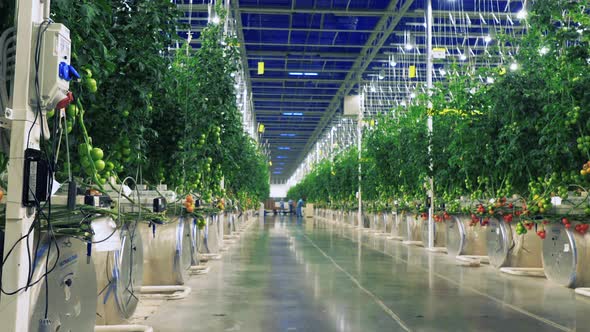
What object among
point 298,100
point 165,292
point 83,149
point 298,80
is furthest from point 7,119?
point 298,100

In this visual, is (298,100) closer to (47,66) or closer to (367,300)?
(367,300)

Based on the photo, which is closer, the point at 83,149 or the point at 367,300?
the point at 83,149

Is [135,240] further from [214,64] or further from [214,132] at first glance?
[214,64]

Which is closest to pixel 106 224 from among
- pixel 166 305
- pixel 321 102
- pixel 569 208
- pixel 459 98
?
pixel 166 305

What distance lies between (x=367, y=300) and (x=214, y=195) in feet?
18.5

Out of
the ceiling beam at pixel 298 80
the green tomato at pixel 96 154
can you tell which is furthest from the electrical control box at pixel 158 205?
the ceiling beam at pixel 298 80

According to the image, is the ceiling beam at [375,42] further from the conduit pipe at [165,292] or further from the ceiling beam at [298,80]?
the conduit pipe at [165,292]

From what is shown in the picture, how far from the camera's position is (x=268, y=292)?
7066 mm

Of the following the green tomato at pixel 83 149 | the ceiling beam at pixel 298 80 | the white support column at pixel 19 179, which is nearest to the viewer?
the white support column at pixel 19 179

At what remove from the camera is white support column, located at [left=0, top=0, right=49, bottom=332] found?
265 cm

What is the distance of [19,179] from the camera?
2703mm

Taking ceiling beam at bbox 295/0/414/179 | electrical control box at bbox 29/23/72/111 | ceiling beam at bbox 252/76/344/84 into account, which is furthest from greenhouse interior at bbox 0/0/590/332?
ceiling beam at bbox 252/76/344/84

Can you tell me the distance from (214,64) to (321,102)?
90.4ft

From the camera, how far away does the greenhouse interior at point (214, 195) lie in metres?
2.87
